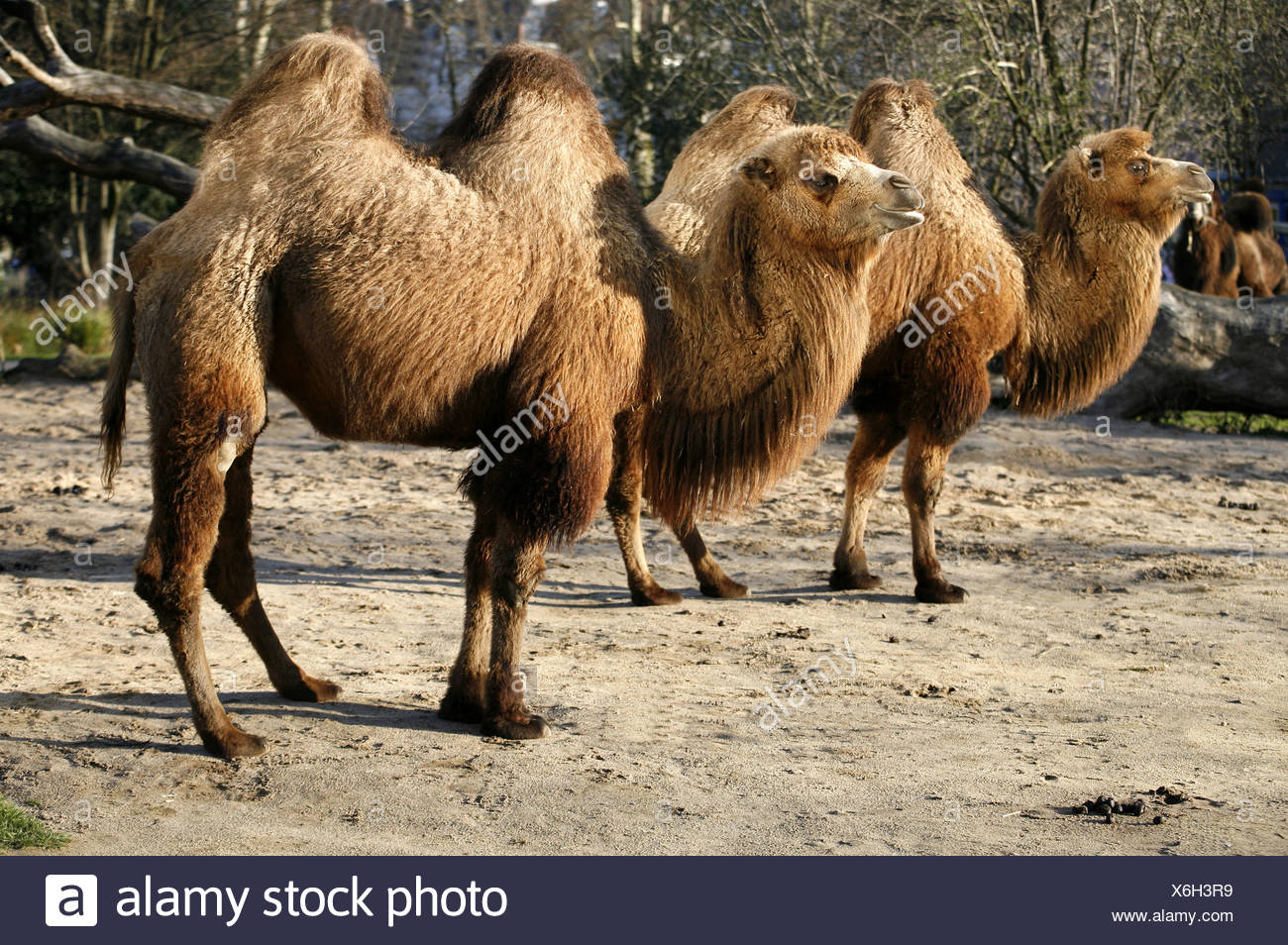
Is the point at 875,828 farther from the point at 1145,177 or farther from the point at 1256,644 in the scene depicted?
the point at 1145,177

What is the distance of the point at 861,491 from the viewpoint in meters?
7.74

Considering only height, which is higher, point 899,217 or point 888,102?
point 888,102

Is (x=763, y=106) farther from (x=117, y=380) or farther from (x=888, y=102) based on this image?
(x=117, y=380)

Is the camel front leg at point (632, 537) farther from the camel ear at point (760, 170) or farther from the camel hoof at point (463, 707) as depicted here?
the camel ear at point (760, 170)

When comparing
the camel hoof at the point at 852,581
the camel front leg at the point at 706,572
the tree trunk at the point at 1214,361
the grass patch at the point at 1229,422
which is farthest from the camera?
the grass patch at the point at 1229,422

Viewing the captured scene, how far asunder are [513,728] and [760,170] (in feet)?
7.33

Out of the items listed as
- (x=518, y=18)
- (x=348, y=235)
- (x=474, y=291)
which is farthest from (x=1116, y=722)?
(x=518, y=18)

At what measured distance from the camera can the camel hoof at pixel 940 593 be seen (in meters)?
7.40

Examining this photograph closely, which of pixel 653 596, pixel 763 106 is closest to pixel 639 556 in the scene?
pixel 653 596

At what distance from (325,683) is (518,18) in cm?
2920

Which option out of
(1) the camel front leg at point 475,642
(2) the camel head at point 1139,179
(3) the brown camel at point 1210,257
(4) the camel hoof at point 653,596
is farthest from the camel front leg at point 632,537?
(3) the brown camel at point 1210,257

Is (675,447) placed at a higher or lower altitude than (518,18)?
lower

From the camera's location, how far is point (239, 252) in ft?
15.2

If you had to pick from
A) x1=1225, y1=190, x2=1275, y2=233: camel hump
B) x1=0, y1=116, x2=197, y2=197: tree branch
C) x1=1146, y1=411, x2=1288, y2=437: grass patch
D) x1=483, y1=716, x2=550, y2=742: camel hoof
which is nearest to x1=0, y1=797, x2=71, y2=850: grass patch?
x1=483, y1=716, x2=550, y2=742: camel hoof
